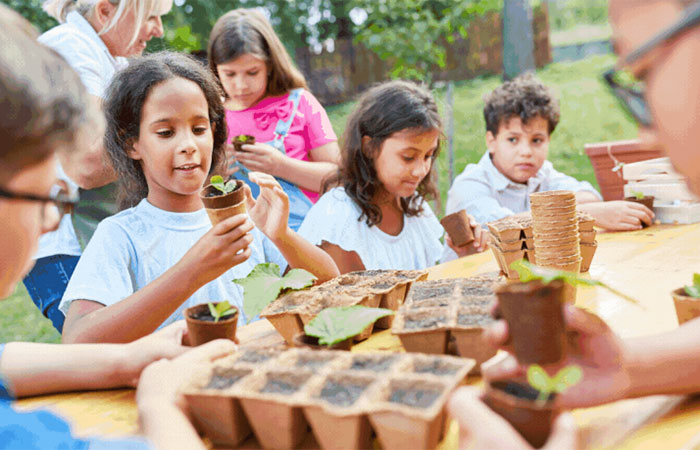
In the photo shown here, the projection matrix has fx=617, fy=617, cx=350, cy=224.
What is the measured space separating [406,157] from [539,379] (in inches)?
82.5

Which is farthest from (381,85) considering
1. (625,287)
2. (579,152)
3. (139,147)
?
(579,152)

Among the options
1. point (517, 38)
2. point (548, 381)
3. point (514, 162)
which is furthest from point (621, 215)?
point (517, 38)

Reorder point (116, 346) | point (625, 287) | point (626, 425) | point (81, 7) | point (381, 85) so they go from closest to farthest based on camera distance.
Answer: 1. point (626, 425)
2. point (116, 346)
3. point (625, 287)
4. point (81, 7)
5. point (381, 85)

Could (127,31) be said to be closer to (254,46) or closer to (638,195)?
(254,46)

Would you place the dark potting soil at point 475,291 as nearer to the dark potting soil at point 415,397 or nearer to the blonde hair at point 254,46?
the dark potting soil at point 415,397

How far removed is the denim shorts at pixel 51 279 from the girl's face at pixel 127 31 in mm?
1055

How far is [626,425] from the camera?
1.13 metres

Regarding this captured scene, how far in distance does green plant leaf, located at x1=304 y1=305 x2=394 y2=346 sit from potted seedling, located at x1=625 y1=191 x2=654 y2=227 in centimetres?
222

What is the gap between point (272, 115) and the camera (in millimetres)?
3520

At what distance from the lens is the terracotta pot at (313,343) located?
4.61ft

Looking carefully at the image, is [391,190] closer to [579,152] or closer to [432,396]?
[432,396]

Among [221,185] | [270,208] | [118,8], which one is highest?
[118,8]

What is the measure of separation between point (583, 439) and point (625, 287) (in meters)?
1.07

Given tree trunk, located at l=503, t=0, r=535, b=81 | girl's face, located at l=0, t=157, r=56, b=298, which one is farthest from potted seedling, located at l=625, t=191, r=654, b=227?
tree trunk, located at l=503, t=0, r=535, b=81
